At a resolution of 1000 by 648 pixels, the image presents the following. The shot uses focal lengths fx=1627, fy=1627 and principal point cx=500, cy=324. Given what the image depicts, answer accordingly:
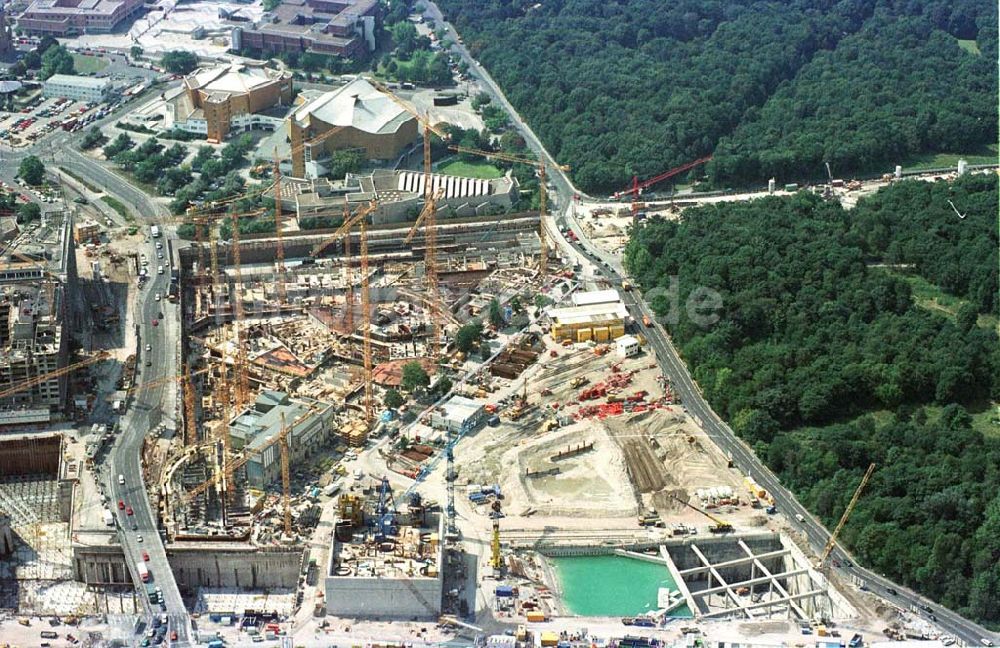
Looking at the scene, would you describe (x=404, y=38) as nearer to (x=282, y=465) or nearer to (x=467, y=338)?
(x=467, y=338)

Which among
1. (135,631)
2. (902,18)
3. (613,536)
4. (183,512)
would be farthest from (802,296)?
(902,18)

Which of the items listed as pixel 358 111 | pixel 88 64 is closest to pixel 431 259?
pixel 358 111

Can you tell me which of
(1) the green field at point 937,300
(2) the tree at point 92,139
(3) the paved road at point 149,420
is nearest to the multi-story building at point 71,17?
(2) the tree at point 92,139

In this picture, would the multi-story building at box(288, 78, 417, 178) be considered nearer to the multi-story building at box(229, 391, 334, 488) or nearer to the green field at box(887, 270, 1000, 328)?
the multi-story building at box(229, 391, 334, 488)

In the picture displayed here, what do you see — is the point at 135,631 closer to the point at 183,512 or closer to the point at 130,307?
the point at 183,512

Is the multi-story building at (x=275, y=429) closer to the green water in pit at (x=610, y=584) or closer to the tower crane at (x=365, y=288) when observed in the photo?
the tower crane at (x=365, y=288)

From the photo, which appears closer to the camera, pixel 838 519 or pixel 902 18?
pixel 838 519

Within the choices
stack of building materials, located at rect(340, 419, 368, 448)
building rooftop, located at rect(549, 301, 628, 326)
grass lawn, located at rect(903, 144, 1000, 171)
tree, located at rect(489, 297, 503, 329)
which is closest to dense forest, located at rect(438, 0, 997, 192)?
grass lawn, located at rect(903, 144, 1000, 171)

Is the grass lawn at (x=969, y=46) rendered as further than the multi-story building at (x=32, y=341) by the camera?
Yes
